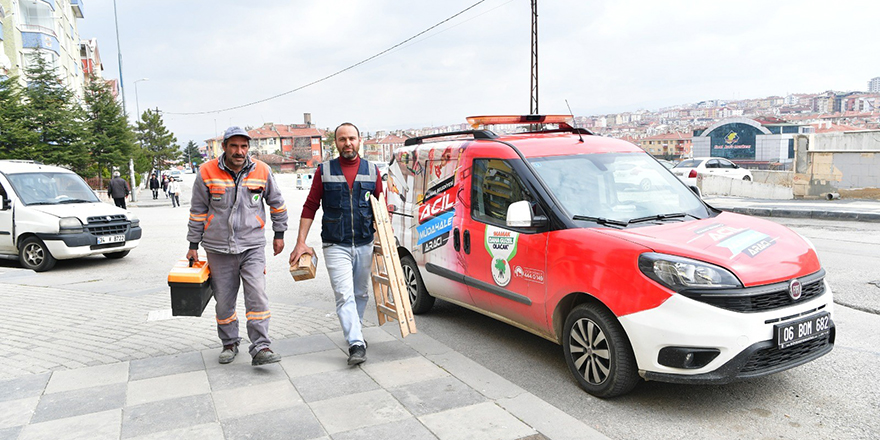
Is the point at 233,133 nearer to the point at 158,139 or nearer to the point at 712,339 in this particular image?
the point at 712,339

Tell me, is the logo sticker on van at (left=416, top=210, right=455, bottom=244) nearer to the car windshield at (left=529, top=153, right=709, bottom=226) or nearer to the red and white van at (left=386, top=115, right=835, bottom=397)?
the red and white van at (left=386, top=115, right=835, bottom=397)

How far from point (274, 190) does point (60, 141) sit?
26.2 metres

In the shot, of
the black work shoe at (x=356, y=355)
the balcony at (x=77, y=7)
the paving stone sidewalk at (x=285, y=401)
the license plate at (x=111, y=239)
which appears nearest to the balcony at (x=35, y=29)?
the balcony at (x=77, y=7)

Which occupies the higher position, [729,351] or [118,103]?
[118,103]

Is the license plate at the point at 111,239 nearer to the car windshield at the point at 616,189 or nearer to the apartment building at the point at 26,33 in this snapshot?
the car windshield at the point at 616,189

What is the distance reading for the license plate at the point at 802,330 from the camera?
12.7ft

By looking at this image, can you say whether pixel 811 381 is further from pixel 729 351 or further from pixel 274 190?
pixel 274 190

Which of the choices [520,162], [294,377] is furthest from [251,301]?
[520,162]

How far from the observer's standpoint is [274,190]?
5.06 metres

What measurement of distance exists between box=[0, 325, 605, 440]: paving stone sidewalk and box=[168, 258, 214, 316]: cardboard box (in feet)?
1.52

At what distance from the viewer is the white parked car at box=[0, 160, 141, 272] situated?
1036cm

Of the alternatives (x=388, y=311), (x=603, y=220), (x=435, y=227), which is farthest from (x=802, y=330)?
(x=435, y=227)

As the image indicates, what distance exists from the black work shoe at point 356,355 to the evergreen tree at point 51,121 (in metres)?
24.5

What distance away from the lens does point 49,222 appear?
33.9 feet
